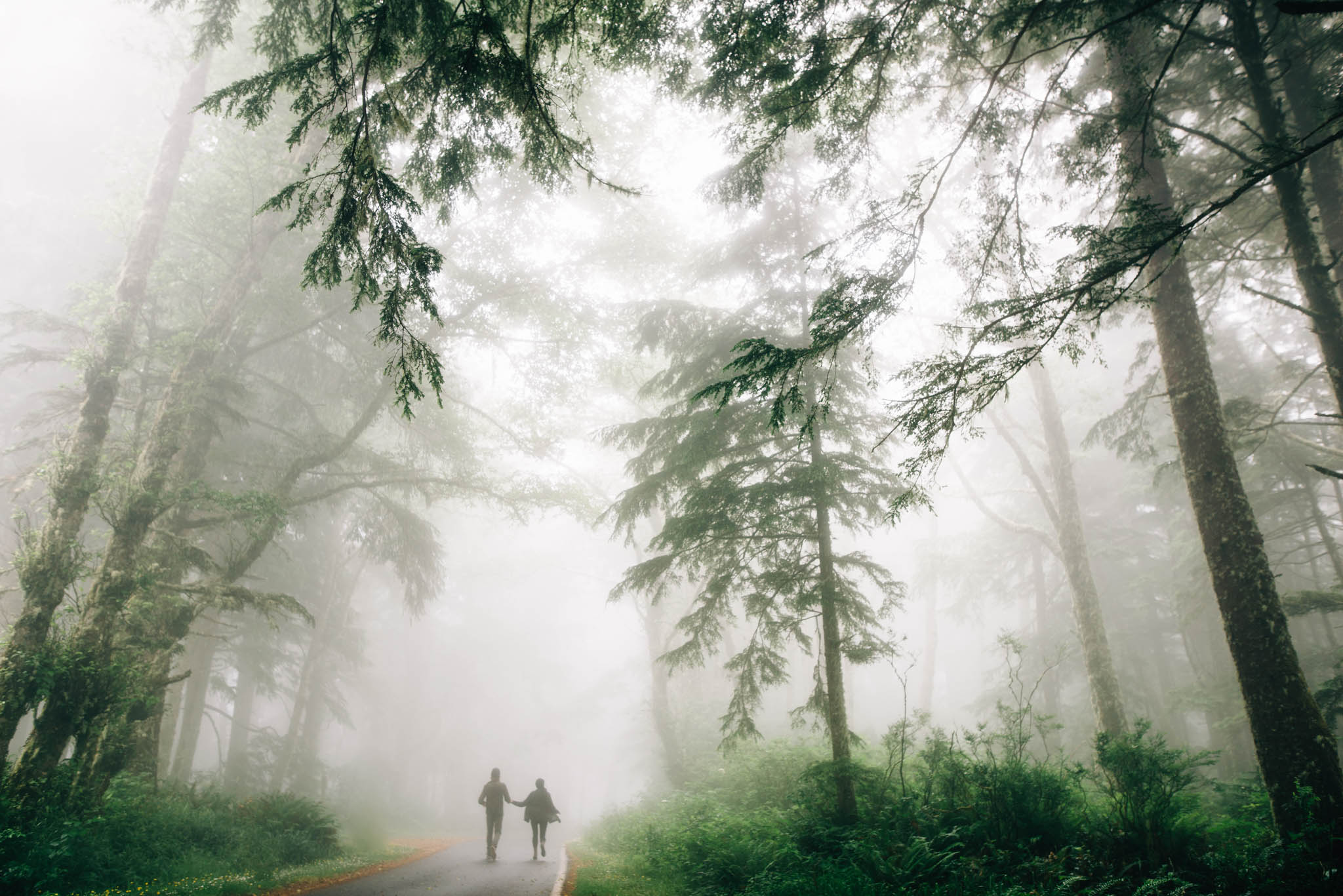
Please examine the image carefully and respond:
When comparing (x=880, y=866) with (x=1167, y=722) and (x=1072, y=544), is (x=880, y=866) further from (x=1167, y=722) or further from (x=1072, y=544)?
(x=1167, y=722)

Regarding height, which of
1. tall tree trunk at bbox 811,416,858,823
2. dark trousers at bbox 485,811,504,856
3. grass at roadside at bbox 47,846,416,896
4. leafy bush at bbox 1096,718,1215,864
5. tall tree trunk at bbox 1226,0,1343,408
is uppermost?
tall tree trunk at bbox 1226,0,1343,408

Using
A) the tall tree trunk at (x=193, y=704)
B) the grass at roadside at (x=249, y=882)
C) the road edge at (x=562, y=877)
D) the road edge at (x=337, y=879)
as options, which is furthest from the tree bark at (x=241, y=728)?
the road edge at (x=562, y=877)

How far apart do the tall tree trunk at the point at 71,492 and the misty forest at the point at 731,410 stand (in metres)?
0.06

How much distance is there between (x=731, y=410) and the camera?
794 cm

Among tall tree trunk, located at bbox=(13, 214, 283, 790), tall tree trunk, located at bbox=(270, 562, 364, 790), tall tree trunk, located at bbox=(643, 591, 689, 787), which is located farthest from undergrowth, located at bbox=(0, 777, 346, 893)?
tall tree trunk, located at bbox=(270, 562, 364, 790)

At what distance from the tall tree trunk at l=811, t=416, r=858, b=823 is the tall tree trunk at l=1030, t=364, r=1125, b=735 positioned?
6.29 metres

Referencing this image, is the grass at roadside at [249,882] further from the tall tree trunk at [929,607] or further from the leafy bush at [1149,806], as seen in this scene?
the tall tree trunk at [929,607]

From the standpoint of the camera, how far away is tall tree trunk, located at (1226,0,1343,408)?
6379mm

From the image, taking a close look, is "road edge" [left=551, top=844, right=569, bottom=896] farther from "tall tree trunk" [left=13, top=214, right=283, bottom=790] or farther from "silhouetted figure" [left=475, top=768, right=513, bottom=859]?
"tall tree trunk" [left=13, top=214, right=283, bottom=790]

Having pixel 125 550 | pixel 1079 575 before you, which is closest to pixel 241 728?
pixel 125 550

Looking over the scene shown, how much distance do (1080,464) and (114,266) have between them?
105ft

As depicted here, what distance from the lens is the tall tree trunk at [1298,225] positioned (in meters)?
6.38

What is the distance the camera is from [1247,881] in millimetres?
4234

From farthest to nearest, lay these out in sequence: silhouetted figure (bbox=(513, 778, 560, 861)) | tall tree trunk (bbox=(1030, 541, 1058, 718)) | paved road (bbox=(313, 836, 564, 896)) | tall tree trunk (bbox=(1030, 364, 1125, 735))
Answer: tall tree trunk (bbox=(1030, 541, 1058, 718)) < silhouetted figure (bbox=(513, 778, 560, 861)) < tall tree trunk (bbox=(1030, 364, 1125, 735)) < paved road (bbox=(313, 836, 564, 896))
